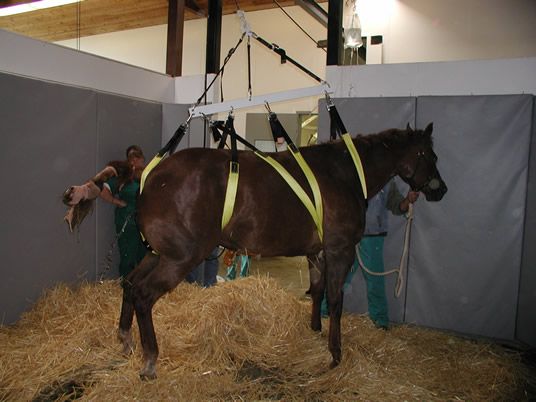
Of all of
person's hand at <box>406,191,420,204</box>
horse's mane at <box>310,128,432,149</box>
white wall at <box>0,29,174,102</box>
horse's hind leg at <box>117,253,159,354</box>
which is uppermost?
white wall at <box>0,29,174,102</box>

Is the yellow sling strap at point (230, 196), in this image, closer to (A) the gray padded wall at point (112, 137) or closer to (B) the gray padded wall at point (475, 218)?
(A) the gray padded wall at point (112, 137)

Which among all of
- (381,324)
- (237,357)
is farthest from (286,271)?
(237,357)

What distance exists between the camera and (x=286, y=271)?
247 inches

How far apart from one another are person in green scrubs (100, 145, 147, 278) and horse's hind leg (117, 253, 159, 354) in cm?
109

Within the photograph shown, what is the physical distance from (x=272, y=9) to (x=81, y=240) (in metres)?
6.45

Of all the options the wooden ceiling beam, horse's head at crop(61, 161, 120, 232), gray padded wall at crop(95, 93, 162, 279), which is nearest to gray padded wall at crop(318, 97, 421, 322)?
gray padded wall at crop(95, 93, 162, 279)

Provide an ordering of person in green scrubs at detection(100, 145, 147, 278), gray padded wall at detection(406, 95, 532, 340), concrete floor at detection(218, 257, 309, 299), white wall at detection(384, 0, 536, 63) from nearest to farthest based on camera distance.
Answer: gray padded wall at detection(406, 95, 532, 340) < person in green scrubs at detection(100, 145, 147, 278) < concrete floor at detection(218, 257, 309, 299) < white wall at detection(384, 0, 536, 63)

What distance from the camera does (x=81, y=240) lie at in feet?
12.7

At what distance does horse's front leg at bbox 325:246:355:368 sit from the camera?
108 inches

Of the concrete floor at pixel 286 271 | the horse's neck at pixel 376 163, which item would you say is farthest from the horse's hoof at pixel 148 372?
the concrete floor at pixel 286 271

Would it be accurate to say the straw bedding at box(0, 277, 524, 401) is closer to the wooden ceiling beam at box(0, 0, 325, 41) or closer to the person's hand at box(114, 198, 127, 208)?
the person's hand at box(114, 198, 127, 208)

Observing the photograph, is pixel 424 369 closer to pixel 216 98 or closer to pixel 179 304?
pixel 179 304

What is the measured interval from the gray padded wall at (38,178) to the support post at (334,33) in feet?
7.64

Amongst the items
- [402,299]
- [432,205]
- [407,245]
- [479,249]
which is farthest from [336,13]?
[402,299]
